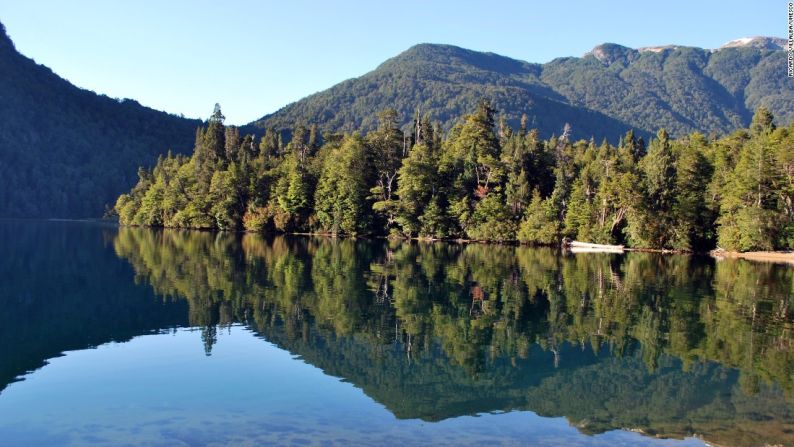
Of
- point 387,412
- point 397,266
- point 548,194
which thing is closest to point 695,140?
point 548,194

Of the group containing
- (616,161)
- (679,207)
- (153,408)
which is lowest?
(153,408)

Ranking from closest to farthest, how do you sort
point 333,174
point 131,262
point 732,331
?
1. point 732,331
2. point 131,262
3. point 333,174

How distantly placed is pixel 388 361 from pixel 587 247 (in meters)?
64.1

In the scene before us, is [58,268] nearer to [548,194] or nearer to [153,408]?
[153,408]

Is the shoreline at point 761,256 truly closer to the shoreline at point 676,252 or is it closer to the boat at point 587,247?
the shoreline at point 676,252

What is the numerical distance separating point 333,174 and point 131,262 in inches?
2152

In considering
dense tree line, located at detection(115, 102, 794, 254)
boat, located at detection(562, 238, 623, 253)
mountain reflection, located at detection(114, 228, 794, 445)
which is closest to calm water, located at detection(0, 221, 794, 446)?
mountain reflection, located at detection(114, 228, 794, 445)

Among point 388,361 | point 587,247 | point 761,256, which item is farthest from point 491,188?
point 388,361

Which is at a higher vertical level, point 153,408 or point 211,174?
point 211,174

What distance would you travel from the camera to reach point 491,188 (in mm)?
93625

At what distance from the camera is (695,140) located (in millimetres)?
92938

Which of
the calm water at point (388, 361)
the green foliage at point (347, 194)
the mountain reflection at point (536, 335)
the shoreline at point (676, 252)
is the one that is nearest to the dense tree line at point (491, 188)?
the green foliage at point (347, 194)

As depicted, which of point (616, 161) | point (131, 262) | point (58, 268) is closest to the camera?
point (58, 268)

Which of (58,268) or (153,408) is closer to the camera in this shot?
(153,408)
